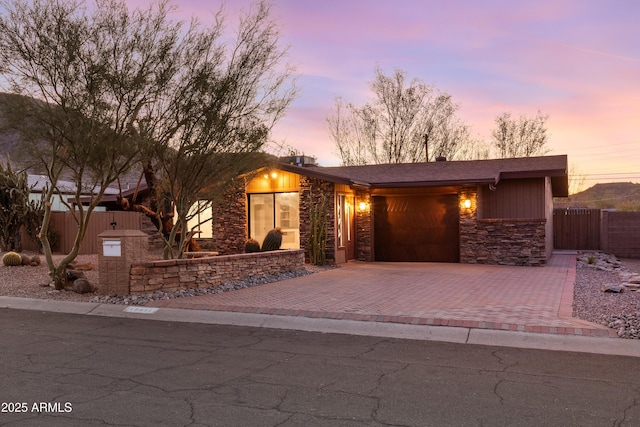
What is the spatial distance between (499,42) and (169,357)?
15.1 metres

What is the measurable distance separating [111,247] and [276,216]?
862cm

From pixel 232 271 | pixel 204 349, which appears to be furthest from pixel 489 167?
pixel 204 349

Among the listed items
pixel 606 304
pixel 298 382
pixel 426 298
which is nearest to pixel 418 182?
pixel 426 298

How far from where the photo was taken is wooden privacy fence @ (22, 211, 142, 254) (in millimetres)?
20438

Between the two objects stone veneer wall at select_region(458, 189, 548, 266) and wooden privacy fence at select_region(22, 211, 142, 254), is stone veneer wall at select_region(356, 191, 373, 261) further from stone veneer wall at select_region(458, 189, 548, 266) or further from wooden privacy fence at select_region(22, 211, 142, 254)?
wooden privacy fence at select_region(22, 211, 142, 254)

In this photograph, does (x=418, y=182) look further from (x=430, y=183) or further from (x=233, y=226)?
(x=233, y=226)

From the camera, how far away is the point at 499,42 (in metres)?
17.3

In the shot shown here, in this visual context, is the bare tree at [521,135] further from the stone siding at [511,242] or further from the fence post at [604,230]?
the stone siding at [511,242]

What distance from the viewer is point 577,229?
2475 centimetres

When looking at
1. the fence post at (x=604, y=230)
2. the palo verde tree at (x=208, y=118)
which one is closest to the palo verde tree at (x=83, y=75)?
the palo verde tree at (x=208, y=118)

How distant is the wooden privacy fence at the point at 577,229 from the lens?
80.6 feet

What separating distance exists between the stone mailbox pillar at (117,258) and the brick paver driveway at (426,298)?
1.15m

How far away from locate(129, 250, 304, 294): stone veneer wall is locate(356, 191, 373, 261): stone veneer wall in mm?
5492

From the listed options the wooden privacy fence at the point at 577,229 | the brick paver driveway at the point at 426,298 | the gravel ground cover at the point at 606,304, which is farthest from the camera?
the wooden privacy fence at the point at 577,229
